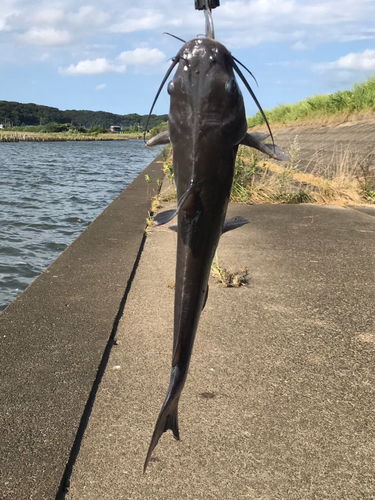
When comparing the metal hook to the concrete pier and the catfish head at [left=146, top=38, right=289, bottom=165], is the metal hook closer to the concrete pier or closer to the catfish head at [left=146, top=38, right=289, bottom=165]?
the catfish head at [left=146, top=38, right=289, bottom=165]

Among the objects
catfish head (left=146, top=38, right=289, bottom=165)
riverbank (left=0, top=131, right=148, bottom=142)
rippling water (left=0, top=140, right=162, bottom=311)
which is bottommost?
rippling water (left=0, top=140, right=162, bottom=311)

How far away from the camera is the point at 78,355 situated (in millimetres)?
2967

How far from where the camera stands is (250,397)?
8.40 feet

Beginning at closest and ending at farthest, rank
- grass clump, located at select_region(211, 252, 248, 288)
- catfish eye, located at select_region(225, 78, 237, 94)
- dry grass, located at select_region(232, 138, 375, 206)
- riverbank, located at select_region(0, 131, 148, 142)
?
catfish eye, located at select_region(225, 78, 237, 94)
grass clump, located at select_region(211, 252, 248, 288)
dry grass, located at select_region(232, 138, 375, 206)
riverbank, located at select_region(0, 131, 148, 142)

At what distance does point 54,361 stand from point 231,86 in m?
2.43

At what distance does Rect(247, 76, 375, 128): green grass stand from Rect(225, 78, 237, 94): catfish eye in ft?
36.2

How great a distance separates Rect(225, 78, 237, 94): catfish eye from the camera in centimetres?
92

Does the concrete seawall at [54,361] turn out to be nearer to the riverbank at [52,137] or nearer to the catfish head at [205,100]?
the catfish head at [205,100]

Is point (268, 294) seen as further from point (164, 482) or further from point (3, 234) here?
point (3, 234)

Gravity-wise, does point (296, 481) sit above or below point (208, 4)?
below

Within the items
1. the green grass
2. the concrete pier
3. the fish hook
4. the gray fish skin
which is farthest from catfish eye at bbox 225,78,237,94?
the green grass

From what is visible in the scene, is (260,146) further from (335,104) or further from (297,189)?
(335,104)

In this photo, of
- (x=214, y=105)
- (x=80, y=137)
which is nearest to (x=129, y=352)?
(x=214, y=105)

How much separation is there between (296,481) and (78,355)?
1.58 m
